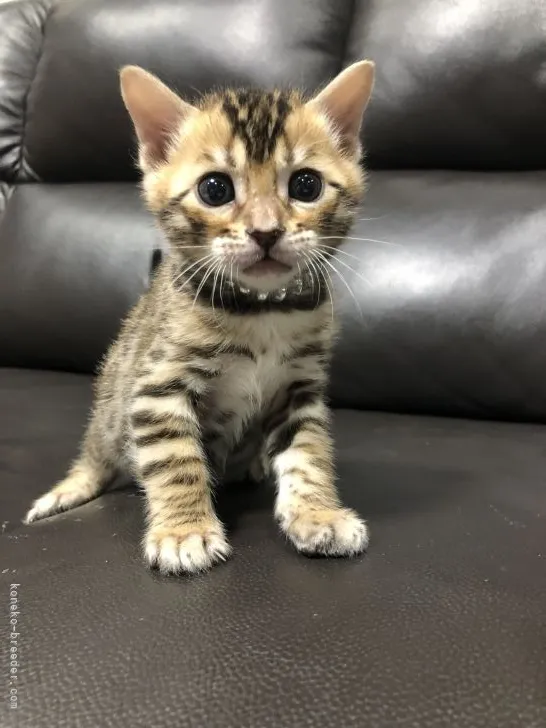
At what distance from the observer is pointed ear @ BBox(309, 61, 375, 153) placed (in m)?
0.94

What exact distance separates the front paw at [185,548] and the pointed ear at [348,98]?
23.4 inches

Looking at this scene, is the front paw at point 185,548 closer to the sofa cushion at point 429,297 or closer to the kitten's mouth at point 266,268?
the kitten's mouth at point 266,268

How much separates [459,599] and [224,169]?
1.84 ft

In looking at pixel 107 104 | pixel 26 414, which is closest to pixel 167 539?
pixel 26 414

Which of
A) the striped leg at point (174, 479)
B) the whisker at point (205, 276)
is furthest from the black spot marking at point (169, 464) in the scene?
the whisker at point (205, 276)

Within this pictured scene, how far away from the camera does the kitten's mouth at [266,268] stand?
0.81 metres

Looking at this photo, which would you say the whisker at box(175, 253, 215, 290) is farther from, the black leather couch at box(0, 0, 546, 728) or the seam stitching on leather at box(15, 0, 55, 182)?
the seam stitching on leather at box(15, 0, 55, 182)

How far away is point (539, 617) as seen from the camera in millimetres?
598

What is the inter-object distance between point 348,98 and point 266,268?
32 cm

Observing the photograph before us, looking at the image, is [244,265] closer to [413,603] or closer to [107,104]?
[413,603]

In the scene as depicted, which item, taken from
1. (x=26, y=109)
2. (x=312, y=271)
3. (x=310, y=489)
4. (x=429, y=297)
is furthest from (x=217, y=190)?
(x=26, y=109)

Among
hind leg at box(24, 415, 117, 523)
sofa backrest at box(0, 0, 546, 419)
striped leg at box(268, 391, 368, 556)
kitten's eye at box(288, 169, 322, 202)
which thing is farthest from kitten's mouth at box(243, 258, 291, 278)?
sofa backrest at box(0, 0, 546, 419)

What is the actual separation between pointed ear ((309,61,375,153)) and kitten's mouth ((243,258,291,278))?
0.29 metres

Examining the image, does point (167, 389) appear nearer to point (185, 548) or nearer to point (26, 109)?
point (185, 548)
